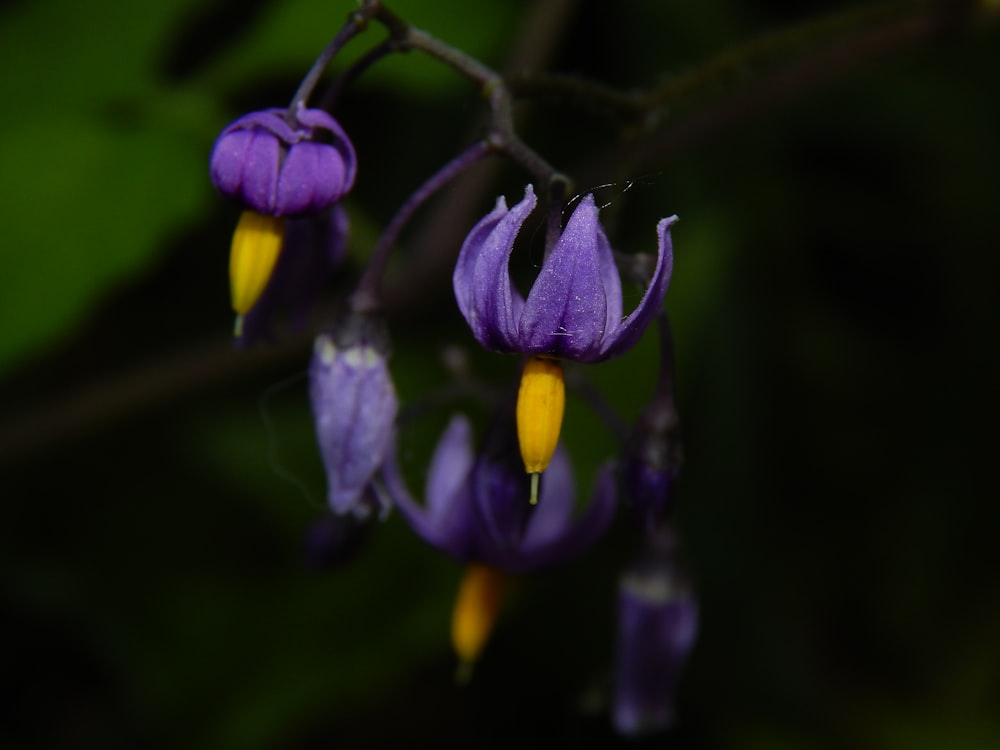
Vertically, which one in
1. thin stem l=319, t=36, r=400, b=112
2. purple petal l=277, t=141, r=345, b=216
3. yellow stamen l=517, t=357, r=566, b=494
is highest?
thin stem l=319, t=36, r=400, b=112

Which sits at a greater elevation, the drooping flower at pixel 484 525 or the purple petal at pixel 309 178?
the purple petal at pixel 309 178

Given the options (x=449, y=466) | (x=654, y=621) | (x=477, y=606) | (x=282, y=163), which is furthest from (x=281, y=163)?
Result: (x=654, y=621)

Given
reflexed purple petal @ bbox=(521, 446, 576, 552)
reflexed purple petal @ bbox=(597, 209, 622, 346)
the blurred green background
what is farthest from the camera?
the blurred green background

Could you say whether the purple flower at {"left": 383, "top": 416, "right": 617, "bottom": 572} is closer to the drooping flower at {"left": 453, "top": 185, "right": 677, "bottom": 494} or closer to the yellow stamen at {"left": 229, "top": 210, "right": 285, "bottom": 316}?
the drooping flower at {"left": 453, "top": 185, "right": 677, "bottom": 494}

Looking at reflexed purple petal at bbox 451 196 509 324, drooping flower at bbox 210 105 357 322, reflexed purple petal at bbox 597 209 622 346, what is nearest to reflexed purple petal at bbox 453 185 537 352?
reflexed purple petal at bbox 451 196 509 324

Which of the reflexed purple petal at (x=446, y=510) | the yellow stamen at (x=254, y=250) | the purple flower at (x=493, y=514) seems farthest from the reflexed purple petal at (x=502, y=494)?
the yellow stamen at (x=254, y=250)

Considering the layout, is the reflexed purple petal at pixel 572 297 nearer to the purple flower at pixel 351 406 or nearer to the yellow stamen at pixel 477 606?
the purple flower at pixel 351 406

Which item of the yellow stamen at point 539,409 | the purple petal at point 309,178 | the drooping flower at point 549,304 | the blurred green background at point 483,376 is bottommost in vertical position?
the blurred green background at point 483,376

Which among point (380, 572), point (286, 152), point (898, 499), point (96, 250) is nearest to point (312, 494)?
point (380, 572)
